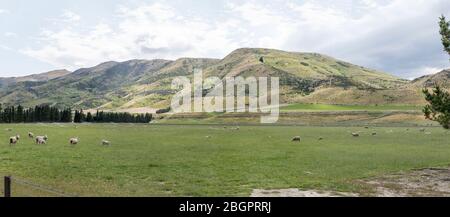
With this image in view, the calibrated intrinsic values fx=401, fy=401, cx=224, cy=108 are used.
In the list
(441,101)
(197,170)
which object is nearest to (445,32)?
(441,101)

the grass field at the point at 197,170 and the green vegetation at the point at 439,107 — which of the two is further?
the green vegetation at the point at 439,107

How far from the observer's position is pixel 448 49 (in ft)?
118

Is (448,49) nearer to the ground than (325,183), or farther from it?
farther from it

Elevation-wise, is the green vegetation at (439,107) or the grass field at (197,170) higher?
the green vegetation at (439,107)

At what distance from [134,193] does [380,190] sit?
15.7m

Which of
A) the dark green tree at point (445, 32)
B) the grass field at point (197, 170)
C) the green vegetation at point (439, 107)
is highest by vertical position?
the dark green tree at point (445, 32)

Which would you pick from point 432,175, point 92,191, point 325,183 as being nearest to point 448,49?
point 432,175

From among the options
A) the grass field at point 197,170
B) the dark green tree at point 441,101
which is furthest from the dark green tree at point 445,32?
the grass field at point 197,170

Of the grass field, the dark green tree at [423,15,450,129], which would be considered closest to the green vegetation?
the dark green tree at [423,15,450,129]

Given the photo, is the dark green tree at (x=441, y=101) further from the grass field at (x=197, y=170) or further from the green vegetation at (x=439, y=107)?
the grass field at (x=197, y=170)

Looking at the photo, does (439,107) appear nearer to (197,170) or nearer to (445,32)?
(445,32)

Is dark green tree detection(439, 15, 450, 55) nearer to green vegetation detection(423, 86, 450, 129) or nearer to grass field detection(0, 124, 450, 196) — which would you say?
green vegetation detection(423, 86, 450, 129)

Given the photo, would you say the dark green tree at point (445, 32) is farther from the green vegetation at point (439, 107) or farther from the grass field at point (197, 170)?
the grass field at point (197, 170)
